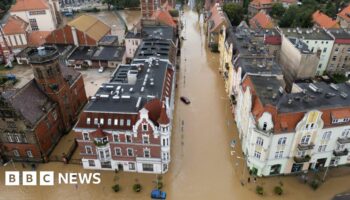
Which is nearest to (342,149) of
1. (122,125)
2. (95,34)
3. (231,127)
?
(231,127)

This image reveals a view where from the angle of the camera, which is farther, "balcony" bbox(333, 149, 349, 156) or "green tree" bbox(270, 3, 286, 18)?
"green tree" bbox(270, 3, 286, 18)

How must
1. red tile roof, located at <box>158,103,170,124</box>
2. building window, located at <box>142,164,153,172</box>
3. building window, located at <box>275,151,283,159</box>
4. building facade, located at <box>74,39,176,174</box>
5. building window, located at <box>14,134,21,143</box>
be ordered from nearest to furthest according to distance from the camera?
red tile roof, located at <box>158,103,170,124</box>
building facade, located at <box>74,39,176,174</box>
building window, located at <box>275,151,283,159</box>
building window, located at <box>142,164,153,172</box>
building window, located at <box>14,134,21,143</box>

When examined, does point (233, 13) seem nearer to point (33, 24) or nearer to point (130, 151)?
point (33, 24)

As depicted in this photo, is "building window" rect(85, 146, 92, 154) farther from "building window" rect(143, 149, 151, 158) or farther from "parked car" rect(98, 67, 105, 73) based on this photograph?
"parked car" rect(98, 67, 105, 73)

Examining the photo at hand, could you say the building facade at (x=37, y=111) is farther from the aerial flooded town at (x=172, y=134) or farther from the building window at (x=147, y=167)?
the building window at (x=147, y=167)

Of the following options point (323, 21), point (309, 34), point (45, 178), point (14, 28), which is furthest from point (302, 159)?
point (14, 28)

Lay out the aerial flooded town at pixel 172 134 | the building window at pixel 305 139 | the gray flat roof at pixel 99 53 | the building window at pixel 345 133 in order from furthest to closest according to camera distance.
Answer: the gray flat roof at pixel 99 53
the building window at pixel 345 133
the aerial flooded town at pixel 172 134
the building window at pixel 305 139

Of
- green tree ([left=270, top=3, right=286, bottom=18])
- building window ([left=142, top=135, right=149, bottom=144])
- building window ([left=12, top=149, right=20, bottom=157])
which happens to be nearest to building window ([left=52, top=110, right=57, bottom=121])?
building window ([left=12, top=149, right=20, bottom=157])

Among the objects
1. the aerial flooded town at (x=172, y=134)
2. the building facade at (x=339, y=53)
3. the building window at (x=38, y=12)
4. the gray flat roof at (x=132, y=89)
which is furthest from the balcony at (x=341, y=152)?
the building window at (x=38, y=12)
